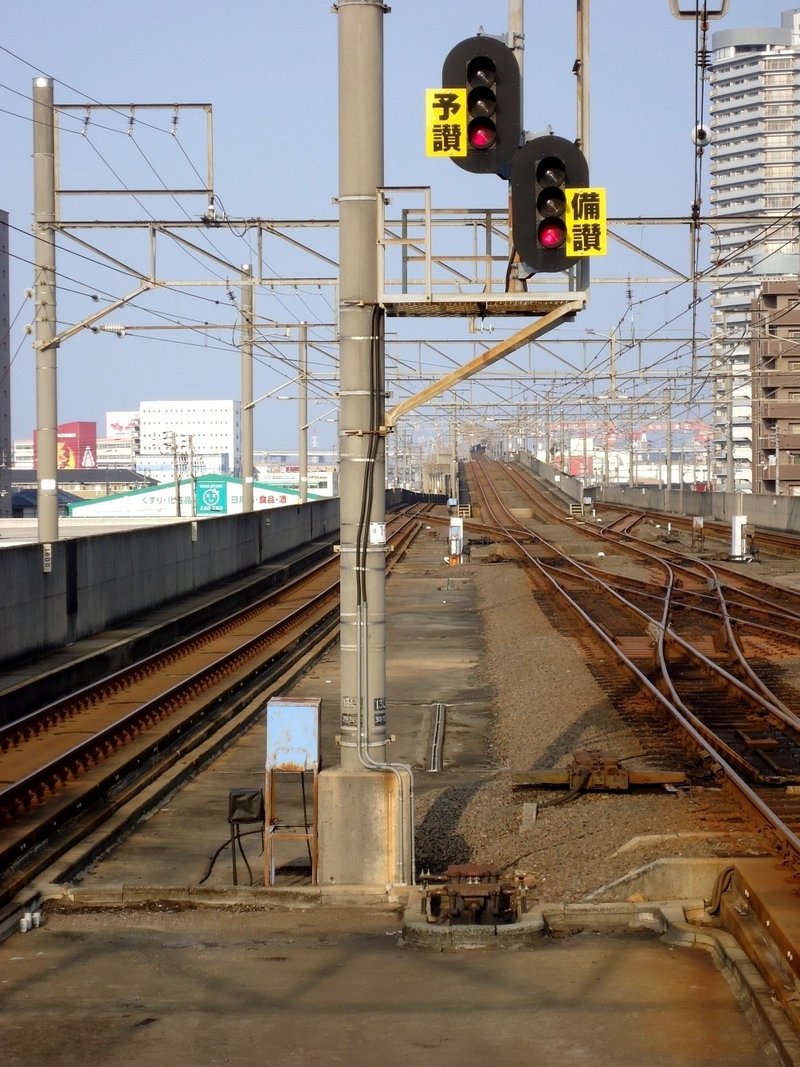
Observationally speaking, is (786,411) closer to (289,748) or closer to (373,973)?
(289,748)

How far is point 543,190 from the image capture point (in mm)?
8859

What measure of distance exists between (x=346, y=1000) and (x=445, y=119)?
17.3 feet

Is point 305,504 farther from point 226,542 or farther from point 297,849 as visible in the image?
point 297,849

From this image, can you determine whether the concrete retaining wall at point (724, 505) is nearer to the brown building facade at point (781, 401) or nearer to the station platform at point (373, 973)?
the brown building facade at point (781, 401)

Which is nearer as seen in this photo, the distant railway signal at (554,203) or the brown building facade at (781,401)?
the distant railway signal at (554,203)

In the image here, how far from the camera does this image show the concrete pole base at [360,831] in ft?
31.2

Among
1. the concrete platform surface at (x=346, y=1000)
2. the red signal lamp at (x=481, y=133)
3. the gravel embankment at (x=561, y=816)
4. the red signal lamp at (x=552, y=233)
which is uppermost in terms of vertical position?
the red signal lamp at (x=481, y=133)

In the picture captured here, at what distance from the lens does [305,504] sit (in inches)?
2146

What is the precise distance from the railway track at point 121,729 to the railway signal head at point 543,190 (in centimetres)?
555

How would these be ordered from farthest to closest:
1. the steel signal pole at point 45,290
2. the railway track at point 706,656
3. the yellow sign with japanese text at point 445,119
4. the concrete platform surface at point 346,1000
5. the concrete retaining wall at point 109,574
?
the steel signal pole at point 45,290 → the concrete retaining wall at point 109,574 → the railway track at point 706,656 → the yellow sign with japanese text at point 445,119 → the concrete platform surface at point 346,1000

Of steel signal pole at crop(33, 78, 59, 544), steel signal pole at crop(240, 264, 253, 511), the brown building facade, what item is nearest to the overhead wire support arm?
steel signal pole at crop(33, 78, 59, 544)

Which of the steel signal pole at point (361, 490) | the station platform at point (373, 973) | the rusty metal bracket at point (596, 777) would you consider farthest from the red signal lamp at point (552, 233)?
the rusty metal bracket at point (596, 777)

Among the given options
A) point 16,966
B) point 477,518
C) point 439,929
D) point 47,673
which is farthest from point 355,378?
point 477,518

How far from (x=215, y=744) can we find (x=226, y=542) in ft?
73.0
